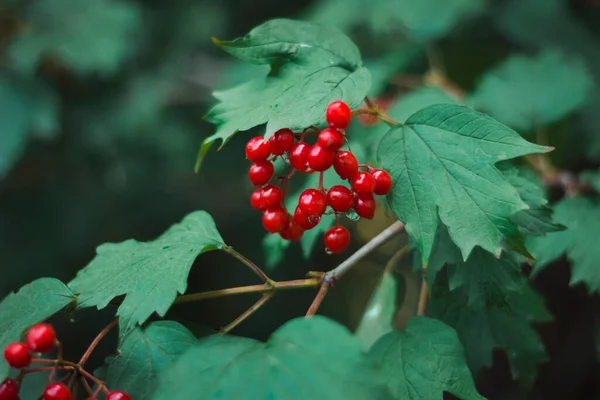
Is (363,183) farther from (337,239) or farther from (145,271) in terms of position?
(145,271)

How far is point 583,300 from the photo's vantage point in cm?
176

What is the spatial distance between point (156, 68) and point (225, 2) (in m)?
0.61

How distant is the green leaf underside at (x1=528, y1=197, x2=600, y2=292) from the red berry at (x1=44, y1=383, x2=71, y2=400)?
0.84m

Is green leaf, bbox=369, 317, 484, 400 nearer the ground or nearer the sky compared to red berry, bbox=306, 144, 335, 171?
nearer the ground

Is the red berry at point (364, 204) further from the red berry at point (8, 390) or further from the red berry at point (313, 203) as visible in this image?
the red berry at point (8, 390)

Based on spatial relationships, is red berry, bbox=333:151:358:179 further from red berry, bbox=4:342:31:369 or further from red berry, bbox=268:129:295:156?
red berry, bbox=4:342:31:369

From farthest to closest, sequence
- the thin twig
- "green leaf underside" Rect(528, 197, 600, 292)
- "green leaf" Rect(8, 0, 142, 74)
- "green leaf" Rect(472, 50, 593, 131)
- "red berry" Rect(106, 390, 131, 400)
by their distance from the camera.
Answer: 1. "green leaf" Rect(8, 0, 142, 74)
2. "green leaf" Rect(472, 50, 593, 131)
3. "green leaf underside" Rect(528, 197, 600, 292)
4. the thin twig
5. "red berry" Rect(106, 390, 131, 400)

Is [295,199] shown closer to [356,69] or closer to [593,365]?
[356,69]

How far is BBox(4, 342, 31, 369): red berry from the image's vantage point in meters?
0.73

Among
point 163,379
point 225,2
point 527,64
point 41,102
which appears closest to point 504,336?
point 163,379

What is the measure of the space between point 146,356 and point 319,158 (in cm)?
39

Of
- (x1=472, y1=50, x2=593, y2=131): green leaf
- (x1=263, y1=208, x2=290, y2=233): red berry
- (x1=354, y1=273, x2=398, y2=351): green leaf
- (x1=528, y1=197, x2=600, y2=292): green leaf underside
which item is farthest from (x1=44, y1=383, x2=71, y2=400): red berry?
(x1=472, y1=50, x2=593, y2=131): green leaf

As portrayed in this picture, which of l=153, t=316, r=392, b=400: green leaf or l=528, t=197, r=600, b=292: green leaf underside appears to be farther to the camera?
l=528, t=197, r=600, b=292: green leaf underside

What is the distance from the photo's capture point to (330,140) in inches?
30.6
